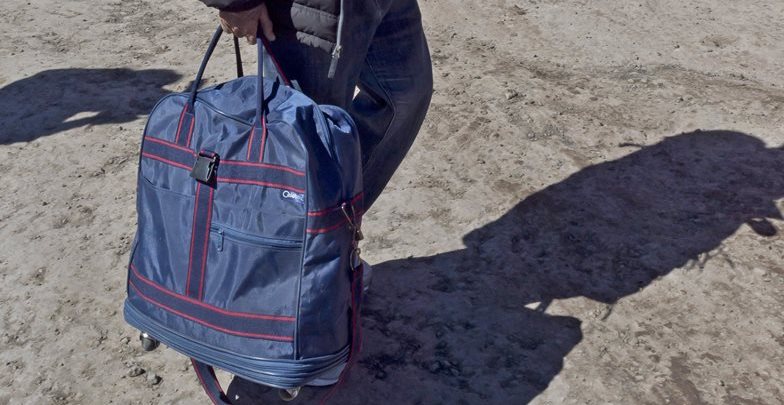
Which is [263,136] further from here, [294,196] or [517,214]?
[517,214]

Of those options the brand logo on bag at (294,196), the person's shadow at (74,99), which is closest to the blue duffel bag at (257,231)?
the brand logo on bag at (294,196)

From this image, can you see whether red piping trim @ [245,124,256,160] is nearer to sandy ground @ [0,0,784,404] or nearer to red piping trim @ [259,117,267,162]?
red piping trim @ [259,117,267,162]

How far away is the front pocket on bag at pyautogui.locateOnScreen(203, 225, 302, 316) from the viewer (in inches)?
103

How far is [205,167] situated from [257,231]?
243mm

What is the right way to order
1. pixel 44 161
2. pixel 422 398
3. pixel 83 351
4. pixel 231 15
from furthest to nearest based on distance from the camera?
pixel 44 161 < pixel 83 351 < pixel 422 398 < pixel 231 15

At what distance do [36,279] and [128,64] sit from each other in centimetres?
214

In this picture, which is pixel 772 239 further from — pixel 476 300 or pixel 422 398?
pixel 422 398

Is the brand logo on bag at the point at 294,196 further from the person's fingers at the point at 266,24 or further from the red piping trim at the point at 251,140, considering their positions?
the person's fingers at the point at 266,24

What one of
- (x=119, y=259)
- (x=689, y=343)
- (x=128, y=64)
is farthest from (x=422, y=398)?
(x=128, y=64)

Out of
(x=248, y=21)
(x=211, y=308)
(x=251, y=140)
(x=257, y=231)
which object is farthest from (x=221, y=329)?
(x=248, y=21)

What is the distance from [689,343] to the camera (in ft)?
10.7

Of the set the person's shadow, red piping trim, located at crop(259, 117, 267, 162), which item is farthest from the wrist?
the person's shadow

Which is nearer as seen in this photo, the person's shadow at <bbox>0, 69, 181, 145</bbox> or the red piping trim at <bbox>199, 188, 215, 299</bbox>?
the red piping trim at <bbox>199, 188, 215, 299</bbox>

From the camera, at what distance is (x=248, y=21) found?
2.71m
